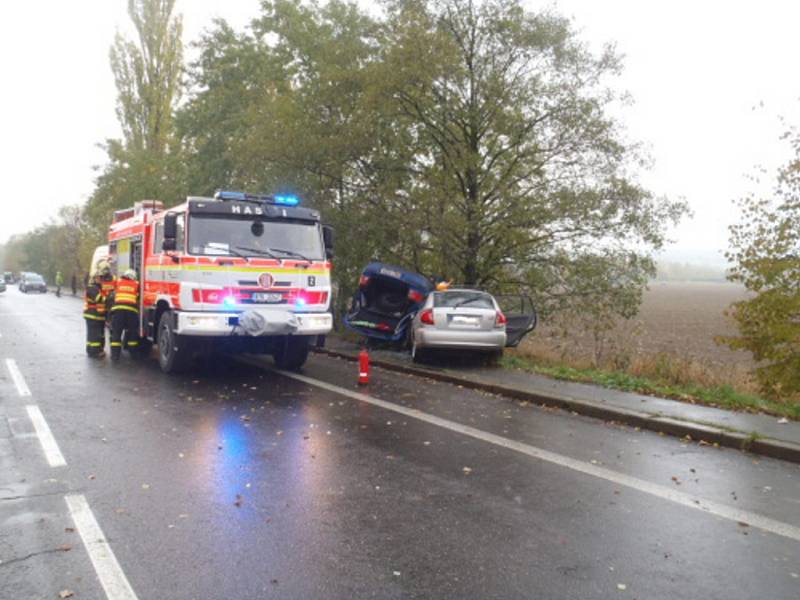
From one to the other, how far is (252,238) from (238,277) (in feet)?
2.48

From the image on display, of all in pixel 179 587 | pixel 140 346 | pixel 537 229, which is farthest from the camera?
pixel 537 229

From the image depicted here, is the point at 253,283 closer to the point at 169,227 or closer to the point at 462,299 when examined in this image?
the point at 169,227

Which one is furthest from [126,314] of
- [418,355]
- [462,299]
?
[462,299]

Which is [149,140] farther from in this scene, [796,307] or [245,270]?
[796,307]

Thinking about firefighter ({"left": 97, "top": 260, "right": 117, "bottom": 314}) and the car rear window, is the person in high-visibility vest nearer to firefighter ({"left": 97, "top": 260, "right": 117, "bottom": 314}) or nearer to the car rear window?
firefighter ({"left": 97, "top": 260, "right": 117, "bottom": 314})

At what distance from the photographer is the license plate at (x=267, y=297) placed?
10492 millimetres

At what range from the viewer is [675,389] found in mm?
9711

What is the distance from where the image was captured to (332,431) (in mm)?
7238

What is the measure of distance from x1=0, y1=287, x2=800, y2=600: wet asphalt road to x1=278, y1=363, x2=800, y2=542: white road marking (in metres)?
0.05

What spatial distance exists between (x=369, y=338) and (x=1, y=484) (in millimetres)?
10316

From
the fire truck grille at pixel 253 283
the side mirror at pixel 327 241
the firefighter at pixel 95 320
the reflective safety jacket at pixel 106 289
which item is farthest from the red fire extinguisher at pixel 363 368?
the reflective safety jacket at pixel 106 289

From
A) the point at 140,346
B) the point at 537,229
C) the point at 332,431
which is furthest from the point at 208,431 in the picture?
the point at 537,229

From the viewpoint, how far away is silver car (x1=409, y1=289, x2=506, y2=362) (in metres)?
11.8

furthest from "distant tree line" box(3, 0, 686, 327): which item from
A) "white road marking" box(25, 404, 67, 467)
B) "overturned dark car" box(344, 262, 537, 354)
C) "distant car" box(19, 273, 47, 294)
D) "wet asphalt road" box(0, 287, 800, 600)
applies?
"distant car" box(19, 273, 47, 294)
